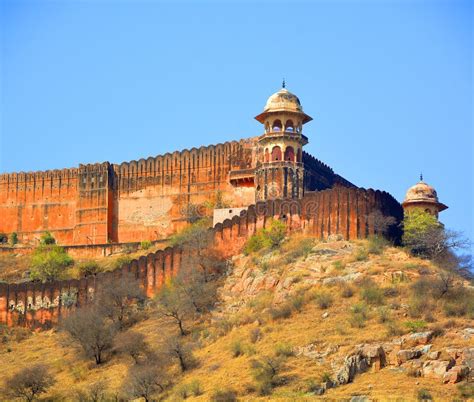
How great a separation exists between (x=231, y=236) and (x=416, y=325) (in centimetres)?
1390

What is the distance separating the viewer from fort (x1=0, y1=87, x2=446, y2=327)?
58094 millimetres

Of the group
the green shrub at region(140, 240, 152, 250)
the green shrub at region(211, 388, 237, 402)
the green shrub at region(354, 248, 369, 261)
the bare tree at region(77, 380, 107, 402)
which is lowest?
the bare tree at region(77, 380, 107, 402)

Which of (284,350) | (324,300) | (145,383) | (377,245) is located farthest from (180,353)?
(377,245)

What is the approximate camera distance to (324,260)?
5453 centimetres

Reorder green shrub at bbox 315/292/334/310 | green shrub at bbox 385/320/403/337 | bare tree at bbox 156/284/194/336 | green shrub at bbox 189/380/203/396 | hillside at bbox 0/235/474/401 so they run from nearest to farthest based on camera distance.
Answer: hillside at bbox 0/235/474/401 → green shrub at bbox 189/380/203/396 → green shrub at bbox 385/320/403/337 → green shrub at bbox 315/292/334/310 → bare tree at bbox 156/284/194/336

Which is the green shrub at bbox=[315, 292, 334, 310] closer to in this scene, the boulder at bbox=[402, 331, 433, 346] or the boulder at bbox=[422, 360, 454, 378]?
the boulder at bbox=[402, 331, 433, 346]

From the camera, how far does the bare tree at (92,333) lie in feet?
180

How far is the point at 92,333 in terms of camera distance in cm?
5500

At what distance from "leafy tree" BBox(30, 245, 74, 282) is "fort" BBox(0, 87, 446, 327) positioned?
7.64 feet

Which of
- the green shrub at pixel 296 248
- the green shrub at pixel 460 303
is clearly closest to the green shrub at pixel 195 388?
the green shrub at pixel 460 303

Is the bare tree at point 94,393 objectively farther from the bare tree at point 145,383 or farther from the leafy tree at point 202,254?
the leafy tree at point 202,254

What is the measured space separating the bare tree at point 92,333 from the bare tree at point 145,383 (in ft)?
18.1

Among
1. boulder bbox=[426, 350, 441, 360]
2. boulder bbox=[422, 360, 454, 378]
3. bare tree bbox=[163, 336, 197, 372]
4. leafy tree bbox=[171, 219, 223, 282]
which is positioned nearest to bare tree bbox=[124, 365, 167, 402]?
bare tree bbox=[163, 336, 197, 372]

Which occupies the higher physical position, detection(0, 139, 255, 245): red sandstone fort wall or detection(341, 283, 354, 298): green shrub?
detection(0, 139, 255, 245): red sandstone fort wall
